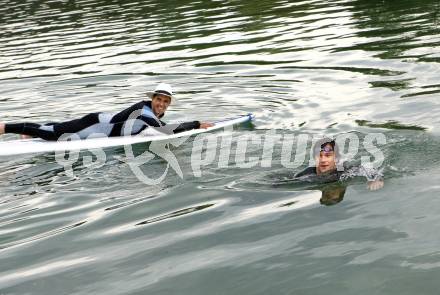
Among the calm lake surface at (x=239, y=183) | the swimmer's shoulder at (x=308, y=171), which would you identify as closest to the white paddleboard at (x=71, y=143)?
the calm lake surface at (x=239, y=183)

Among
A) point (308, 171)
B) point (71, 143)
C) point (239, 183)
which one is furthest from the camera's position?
point (71, 143)

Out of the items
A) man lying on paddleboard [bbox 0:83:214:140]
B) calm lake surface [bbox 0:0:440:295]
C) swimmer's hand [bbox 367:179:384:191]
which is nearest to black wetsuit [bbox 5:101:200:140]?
man lying on paddleboard [bbox 0:83:214:140]

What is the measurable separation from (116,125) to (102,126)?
26 centimetres

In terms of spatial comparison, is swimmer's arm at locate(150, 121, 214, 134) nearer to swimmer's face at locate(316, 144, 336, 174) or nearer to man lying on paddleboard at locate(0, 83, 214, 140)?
man lying on paddleboard at locate(0, 83, 214, 140)

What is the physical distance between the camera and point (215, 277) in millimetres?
6805

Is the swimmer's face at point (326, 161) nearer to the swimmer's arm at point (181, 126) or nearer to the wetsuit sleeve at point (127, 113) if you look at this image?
the swimmer's arm at point (181, 126)

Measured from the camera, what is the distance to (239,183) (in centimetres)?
962

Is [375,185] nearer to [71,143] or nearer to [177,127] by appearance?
[177,127]

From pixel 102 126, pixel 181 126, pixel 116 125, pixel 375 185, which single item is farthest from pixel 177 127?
pixel 375 185

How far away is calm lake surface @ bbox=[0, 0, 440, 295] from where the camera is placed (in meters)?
6.91

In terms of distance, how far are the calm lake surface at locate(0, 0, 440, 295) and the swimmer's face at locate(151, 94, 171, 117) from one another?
827 mm

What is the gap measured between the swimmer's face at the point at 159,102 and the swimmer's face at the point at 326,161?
3.89 metres

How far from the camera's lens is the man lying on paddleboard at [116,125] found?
12.2 metres

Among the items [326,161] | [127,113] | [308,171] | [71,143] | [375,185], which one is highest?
[127,113]
